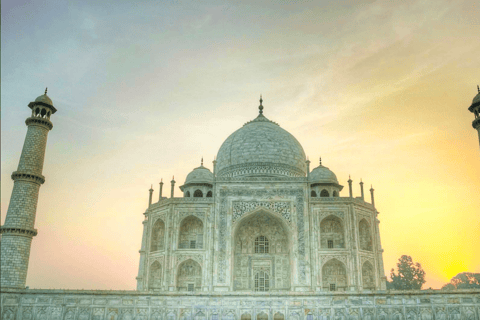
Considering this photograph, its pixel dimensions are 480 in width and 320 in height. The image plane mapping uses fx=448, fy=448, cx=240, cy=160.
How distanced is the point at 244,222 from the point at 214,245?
8.14ft

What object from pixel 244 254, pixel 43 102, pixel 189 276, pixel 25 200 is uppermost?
pixel 43 102

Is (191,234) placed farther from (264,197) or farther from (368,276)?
(368,276)

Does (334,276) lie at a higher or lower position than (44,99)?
lower

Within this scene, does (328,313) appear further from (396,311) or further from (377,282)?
(377,282)

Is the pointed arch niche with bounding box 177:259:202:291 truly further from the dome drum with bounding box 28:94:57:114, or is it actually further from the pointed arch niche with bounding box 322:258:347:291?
the dome drum with bounding box 28:94:57:114

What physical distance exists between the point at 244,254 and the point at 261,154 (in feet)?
25.7

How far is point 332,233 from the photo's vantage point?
86.8 ft

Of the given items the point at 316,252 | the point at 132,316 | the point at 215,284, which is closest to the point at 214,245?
the point at 215,284

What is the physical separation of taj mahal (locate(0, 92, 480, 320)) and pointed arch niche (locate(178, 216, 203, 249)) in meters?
0.06

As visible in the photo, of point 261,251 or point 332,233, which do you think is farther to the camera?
point 261,251

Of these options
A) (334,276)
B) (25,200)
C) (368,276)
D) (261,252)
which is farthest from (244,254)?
(25,200)

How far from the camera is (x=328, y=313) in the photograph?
1873 centimetres

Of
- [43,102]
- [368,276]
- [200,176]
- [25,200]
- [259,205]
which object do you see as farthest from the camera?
[200,176]

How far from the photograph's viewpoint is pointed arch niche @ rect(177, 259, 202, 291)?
25.4 m
